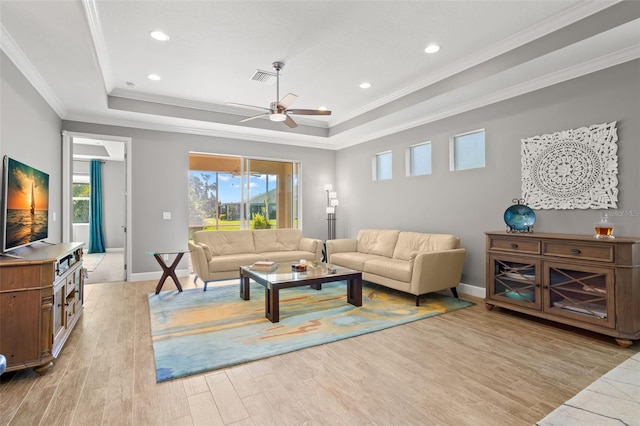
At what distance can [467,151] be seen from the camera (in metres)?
4.93

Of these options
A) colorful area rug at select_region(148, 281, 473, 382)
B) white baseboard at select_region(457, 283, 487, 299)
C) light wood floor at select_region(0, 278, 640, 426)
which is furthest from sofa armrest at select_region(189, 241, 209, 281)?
white baseboard at select_region(457, 283, 487, 299)

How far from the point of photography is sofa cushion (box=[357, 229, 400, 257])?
5.53 metres

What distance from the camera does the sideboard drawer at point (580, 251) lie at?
301 cm

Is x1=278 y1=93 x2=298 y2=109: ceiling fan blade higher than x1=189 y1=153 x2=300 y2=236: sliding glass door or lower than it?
higher

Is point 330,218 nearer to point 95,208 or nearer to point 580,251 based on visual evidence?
point 580,251

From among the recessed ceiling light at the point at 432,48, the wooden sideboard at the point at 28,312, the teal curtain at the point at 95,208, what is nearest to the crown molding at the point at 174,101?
the wooden sideboard at the point at 28,312

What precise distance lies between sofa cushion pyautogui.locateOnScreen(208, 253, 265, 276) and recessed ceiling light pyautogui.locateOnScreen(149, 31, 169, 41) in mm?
2899

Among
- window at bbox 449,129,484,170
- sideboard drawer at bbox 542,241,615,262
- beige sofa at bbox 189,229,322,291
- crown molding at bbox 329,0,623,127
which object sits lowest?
beige sofa at bbox 189,229,322,291

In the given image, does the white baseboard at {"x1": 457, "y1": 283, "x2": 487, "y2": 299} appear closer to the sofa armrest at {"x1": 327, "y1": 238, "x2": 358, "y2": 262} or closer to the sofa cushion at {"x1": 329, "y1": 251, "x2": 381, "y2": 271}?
the sofa cushion at {"x1": 329, "y1": 251, "x2": 381, "y2": 271}

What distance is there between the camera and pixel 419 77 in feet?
14.6

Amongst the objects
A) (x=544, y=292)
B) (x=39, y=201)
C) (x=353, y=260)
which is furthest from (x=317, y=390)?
(x=39, y=201)

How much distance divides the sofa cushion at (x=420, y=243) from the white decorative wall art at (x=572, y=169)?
1.08 m

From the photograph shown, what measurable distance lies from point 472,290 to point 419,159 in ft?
7.54

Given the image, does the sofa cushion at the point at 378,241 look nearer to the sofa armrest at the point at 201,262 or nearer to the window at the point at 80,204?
the sofa armrest at the point at 201,262
